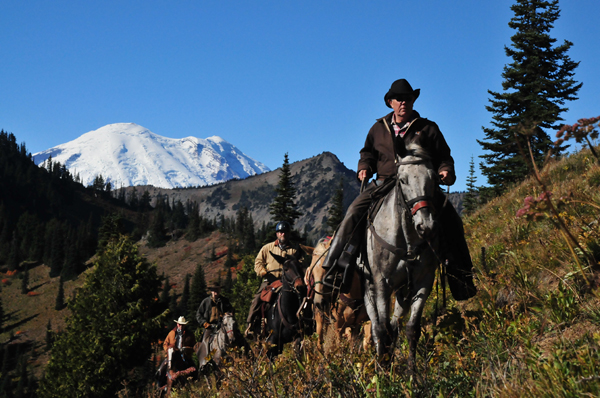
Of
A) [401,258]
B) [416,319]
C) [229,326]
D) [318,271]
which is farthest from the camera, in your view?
[229,326]

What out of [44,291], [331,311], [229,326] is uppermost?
[44,291]

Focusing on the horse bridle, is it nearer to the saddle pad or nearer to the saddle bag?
the saddle pad

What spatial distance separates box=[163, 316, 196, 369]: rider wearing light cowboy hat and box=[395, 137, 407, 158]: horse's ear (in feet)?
37.7

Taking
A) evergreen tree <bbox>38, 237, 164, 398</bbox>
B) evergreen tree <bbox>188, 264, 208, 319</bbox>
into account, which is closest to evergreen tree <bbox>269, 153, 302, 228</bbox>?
evergreen tree <bbox>38, 237, 164, 398</bbox>

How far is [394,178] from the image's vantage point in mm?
6082

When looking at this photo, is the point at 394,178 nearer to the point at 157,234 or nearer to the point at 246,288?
the point at 246,288

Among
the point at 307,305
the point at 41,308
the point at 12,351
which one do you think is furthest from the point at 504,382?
the point at 41,308

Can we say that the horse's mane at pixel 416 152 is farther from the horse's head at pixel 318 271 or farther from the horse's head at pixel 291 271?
the horse's head at pixel 291 271

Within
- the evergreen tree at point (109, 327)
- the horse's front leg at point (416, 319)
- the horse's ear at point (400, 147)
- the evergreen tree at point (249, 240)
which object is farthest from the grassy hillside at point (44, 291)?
the horse's ear at point (400, 147)

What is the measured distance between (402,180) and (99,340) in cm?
3370

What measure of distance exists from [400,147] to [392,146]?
0.83 meters

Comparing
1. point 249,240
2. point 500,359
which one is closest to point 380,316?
point 500,359

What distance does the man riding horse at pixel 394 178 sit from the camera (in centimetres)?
583

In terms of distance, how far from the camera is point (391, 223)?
5676 mm
